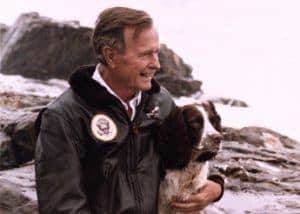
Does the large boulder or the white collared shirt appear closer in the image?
the white collared shirt

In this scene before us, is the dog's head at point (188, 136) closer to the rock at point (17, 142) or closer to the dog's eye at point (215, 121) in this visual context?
the dog's eye at point (215, 121)

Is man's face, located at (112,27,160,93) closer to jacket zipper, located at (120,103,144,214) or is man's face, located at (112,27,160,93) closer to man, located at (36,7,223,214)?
man, located at (36,7,223,214)

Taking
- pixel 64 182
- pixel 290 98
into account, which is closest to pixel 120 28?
pixel 64 182

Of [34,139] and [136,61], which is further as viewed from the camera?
[34,139]

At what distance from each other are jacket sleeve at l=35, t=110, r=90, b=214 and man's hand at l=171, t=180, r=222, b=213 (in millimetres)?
685

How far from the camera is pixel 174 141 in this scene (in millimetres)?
3055

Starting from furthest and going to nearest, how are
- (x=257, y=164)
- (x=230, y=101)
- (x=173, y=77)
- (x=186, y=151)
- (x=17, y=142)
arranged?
(x=173, y=77)
(x=230, y=101)
(x=257, y=164)
(x=17, y=142)
(x=186, y=151)

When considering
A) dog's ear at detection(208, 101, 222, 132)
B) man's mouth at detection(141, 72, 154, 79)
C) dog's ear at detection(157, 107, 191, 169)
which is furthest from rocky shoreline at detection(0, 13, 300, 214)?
man's mouth at detection(141, 72, 154, 79)

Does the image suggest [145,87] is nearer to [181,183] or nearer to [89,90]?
[89,90]

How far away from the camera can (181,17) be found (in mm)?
36094

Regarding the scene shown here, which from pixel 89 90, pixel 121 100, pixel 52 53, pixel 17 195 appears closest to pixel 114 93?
pixel 121 100

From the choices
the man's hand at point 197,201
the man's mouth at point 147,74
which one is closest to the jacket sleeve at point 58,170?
the man's mouth at point 147,74

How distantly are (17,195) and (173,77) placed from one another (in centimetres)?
1281

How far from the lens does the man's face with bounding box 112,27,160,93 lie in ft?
9.62
